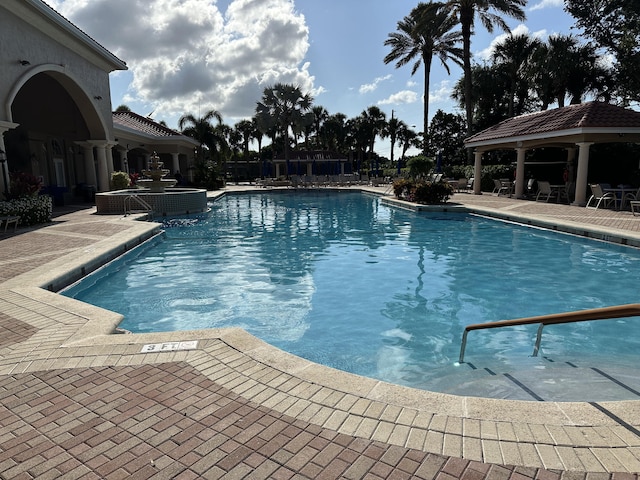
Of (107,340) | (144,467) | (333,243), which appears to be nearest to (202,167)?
(333,243)

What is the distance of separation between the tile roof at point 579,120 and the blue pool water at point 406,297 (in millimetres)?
6176

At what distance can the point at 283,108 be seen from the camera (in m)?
44.0

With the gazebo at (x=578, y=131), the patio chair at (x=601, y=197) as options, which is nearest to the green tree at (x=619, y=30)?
the gazebo at (x=578, y=131)

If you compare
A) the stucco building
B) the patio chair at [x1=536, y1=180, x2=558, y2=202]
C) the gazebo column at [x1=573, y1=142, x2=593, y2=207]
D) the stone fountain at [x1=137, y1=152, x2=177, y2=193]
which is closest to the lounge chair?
the stucco building

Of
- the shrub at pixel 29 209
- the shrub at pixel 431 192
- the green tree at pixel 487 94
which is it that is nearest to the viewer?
the shrub at pixel 29 209

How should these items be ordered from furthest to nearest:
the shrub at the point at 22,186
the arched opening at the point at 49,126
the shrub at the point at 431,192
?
the arched opening at the point at 49,126, the shrub at the point at 431,192, the shrub at the point at 22,186

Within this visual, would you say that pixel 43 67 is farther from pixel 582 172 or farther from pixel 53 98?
pixel 582 172

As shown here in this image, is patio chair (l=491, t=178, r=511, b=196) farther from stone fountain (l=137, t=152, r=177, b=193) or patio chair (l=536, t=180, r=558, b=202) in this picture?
stone fountain (l=137, t=152, r=177, b=193)

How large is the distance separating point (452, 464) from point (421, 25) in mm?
31931

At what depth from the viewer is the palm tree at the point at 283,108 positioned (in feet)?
143

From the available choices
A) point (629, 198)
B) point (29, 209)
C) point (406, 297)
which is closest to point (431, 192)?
point (629, 198)

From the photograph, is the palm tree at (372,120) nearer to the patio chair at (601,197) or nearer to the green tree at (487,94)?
the green tree at (487,94)

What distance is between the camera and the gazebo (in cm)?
1579

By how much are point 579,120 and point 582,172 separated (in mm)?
1983
